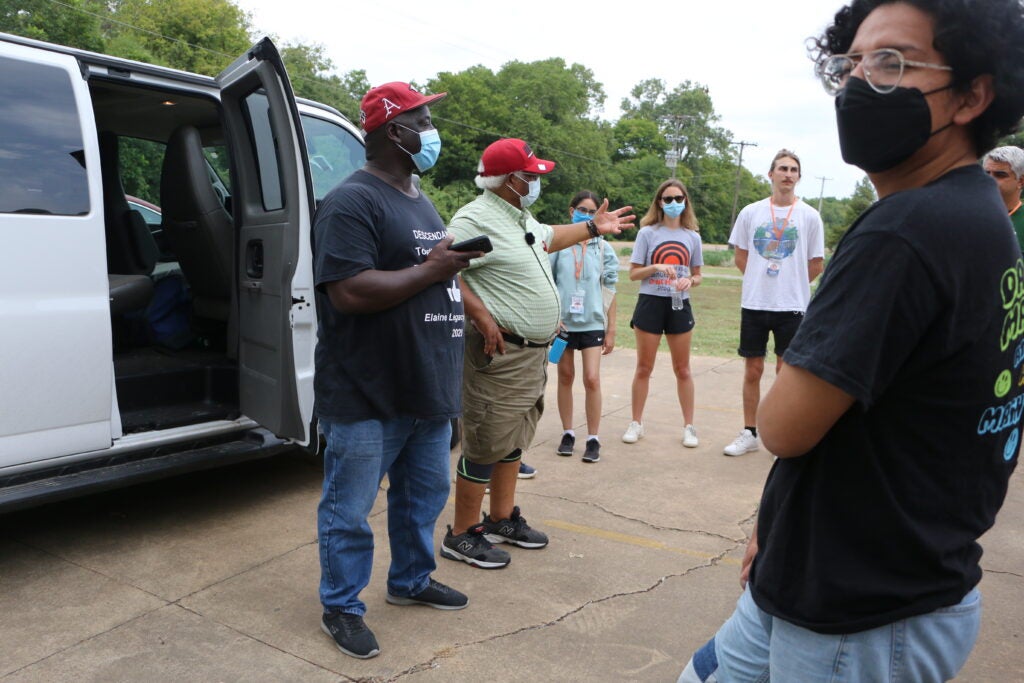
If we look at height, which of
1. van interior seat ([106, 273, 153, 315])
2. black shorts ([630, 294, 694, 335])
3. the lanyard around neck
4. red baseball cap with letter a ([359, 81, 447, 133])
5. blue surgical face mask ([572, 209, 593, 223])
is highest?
red baseball cap with letter a ([359, 81, 447, 133])

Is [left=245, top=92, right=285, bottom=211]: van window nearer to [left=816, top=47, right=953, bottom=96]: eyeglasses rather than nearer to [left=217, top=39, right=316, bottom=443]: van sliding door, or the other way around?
[left=217, top=39, right=316, bottom=443]: van sliding door

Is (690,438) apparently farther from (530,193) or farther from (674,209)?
(530,193)

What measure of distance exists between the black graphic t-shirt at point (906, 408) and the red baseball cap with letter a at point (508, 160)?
2487 mm

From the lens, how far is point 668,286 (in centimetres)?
575

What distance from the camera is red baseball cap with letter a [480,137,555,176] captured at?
3.73 metres

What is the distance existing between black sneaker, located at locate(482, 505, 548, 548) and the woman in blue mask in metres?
1.44

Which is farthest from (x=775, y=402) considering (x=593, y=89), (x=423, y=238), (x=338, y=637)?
(x=593, y=89)

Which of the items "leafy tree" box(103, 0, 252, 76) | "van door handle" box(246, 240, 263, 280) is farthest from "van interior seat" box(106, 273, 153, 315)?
"leafy tree" box(103, 0, 252, 76)

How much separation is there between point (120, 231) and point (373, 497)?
3163 mm

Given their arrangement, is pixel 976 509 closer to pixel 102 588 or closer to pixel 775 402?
pixel 775 402

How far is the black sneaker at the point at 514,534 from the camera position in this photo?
4.01 metres

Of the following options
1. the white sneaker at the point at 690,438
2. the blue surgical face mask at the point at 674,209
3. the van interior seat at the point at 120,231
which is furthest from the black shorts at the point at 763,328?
the van interior seat at the point at 120,231

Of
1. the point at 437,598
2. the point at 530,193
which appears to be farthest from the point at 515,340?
the point at 437,598

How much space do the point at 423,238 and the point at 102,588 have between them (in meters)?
2.02
